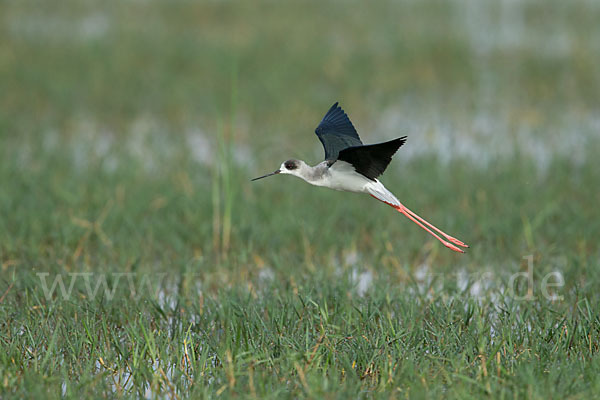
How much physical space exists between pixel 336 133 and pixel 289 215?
219 centimetres

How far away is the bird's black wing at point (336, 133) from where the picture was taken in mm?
3533

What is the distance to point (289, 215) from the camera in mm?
5750

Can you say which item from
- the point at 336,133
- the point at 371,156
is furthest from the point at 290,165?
the point at 336,133

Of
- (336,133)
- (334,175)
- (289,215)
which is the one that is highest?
(336,133)

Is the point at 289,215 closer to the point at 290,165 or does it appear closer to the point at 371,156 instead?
the point at 290,165

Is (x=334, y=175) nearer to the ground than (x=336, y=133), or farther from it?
nearer to the ground

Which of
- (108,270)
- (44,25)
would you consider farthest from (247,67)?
(108,270)

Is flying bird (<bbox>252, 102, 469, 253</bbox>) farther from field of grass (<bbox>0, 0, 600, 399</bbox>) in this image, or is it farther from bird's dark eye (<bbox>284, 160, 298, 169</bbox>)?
field of grass (<bbox>0, 0, 600, 399</bbox>)

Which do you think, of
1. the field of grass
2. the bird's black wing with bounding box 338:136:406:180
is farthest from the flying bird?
the field of grass

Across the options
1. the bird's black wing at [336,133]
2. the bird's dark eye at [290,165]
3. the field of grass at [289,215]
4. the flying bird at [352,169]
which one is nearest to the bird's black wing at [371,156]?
the flying bird at [352,169]

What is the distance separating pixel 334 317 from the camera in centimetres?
405

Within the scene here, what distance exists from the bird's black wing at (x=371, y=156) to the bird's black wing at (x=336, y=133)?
338 millimetres

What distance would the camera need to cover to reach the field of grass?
3.55 meters

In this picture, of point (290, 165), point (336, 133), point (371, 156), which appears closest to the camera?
point (371, 156)
